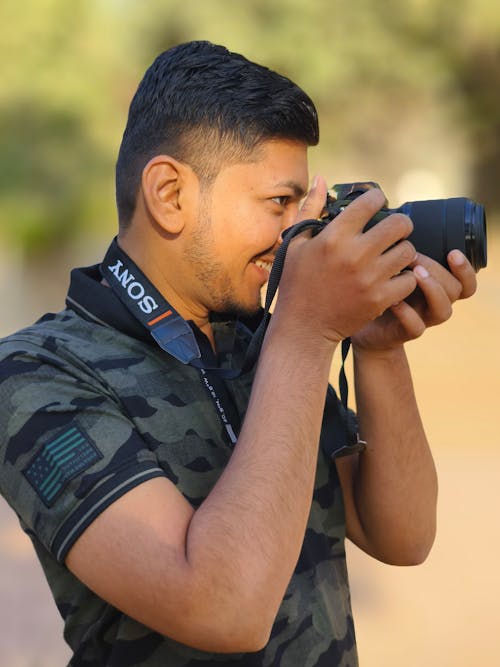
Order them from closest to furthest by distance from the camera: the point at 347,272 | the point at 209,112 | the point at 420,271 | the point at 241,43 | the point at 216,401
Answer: the point at 347,272
the point at 420,271
the point at 216,401
the point at 209,112
the point at 241,43

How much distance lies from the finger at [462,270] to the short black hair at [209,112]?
37cm

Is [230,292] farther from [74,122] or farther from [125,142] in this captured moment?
[74,122]

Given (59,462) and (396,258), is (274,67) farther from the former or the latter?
(59,462)

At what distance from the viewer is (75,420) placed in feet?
4.87

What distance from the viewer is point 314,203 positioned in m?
1.58

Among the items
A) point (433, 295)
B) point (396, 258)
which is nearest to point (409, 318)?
point (433, 295)

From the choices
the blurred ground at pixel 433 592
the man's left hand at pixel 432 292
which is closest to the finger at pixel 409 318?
the man's left hand at pixel 432 292

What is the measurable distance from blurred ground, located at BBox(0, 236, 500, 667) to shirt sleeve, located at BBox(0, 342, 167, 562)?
107 inches

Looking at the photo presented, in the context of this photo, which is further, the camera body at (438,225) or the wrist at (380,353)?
the wrist at (380,353)

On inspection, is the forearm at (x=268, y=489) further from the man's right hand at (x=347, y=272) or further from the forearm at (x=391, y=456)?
the forearm at (x=391, y=456)

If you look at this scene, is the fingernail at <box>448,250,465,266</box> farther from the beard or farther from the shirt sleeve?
the shirt sleeve

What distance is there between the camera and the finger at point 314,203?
5.19 feet

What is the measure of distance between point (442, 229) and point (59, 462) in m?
0.67

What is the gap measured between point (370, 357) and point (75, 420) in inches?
22.6
